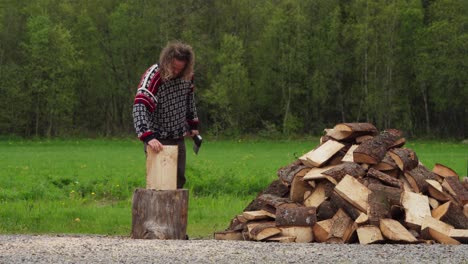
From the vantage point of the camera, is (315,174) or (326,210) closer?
(326,210)

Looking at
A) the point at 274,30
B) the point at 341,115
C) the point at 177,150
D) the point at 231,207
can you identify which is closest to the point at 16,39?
the point at 274,30

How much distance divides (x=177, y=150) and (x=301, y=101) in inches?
2504

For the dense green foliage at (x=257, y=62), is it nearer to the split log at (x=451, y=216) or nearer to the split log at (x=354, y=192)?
the split log at (x=451, y=216)

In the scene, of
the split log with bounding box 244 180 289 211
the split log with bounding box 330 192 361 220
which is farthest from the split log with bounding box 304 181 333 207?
the split log with bounding box 244 180 289 211

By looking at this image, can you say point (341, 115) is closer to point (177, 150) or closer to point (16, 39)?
point (16, 39)

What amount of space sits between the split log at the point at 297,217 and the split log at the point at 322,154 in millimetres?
958

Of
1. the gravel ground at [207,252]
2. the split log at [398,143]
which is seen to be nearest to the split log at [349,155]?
the split log at [398,143]

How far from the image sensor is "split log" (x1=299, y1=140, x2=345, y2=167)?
11.5m

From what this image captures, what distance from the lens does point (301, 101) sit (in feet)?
242

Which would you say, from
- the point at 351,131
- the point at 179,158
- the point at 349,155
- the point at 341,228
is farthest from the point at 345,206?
the point at 179,158

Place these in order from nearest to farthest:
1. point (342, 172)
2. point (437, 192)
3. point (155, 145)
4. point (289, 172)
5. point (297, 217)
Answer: point (155, 145)
point (297, 217)
point (342, 172)
point (437, 192)
point (289, 172)

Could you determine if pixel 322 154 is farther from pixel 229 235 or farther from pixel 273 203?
pixel 229 235

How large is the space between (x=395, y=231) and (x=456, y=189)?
2.10 metres

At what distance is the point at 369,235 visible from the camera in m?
10.1
